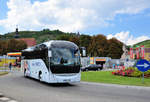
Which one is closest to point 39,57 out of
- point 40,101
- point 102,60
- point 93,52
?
point 40,101

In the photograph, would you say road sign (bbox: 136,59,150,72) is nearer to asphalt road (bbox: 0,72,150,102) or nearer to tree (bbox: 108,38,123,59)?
asphalt road (bbox: 0,72,150,102)

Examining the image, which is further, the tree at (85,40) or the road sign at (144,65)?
the tree at (85,40)

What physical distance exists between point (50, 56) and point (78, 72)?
2.54 metres

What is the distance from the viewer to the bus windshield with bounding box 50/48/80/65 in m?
13.7

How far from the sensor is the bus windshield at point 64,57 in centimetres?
1370

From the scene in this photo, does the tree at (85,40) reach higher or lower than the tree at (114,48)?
higher

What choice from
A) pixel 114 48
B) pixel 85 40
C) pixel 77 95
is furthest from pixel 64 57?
pixel 114 48

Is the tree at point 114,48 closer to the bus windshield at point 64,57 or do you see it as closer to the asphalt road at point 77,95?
the bus windshield at point 64,57

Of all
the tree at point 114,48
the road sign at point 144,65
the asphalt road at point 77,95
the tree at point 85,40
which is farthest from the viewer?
the tree at point 85,40

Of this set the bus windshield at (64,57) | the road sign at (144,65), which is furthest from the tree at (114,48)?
the bus windshield at (64,57)

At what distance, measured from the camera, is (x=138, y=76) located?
64.5 feet

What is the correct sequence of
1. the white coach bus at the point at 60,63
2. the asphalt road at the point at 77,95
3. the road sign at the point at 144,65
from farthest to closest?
the road sign at the point at 144,65 → the white coach bus at the point at 60,63 → the asphalt road at the point at 77,95

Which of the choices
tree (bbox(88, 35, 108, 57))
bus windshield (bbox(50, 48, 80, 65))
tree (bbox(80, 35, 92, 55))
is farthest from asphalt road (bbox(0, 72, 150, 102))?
tree (bbox(80, 35, 92, 55))

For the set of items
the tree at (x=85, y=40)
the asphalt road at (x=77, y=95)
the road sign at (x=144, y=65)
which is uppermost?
the tree at (x=85, y=40)
